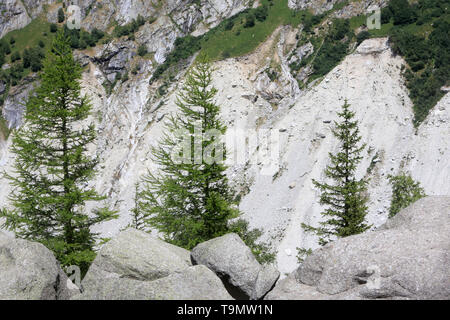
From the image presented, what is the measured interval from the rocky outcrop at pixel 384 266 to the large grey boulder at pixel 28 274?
5.99 m

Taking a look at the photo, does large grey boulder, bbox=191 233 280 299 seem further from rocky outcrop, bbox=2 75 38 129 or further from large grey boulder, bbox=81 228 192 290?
rocky outcrop, bbox=2 75 38 129

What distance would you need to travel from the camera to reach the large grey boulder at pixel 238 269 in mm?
10445

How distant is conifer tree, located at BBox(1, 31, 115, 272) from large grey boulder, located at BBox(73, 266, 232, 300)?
763cm

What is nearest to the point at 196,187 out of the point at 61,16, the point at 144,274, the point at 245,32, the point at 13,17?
the point at 144,274

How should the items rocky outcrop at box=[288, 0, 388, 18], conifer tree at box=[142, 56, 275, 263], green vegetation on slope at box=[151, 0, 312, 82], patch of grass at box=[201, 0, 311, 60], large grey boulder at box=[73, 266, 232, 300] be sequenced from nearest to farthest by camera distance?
large grey boulder at box=[73, 266, 232, 300], conifer tree at box=[142, 56, 275, 263], rocky outcrop at box=[288, 0, 388, 18], patch of grass at box=[201, 0, 311, 60], green vegetation on slope at box=[151, 0, 312, 82]

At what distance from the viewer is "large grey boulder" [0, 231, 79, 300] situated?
8469mm

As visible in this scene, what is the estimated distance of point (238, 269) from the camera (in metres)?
10.5

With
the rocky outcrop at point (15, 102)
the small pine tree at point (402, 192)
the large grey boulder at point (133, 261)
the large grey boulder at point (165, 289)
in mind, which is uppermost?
the rocky outcrop at point (15, 102)

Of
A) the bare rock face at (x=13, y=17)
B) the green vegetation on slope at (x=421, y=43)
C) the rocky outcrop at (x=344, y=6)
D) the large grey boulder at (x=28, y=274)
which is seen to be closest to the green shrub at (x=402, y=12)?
the green vegetation on slope at (x=421, y=43)

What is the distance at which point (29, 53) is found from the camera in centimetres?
9231

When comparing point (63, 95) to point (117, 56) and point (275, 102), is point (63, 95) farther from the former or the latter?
point (117, 56)

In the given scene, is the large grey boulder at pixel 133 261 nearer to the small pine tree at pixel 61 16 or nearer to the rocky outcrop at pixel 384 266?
the rocky outcrop at pixel 384 266

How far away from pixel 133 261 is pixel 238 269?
3.21 metres

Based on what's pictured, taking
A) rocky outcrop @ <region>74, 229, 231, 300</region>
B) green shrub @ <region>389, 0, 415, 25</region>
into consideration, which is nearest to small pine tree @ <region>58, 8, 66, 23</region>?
green shrub @ <region>389, 0, 415, 25</region>
